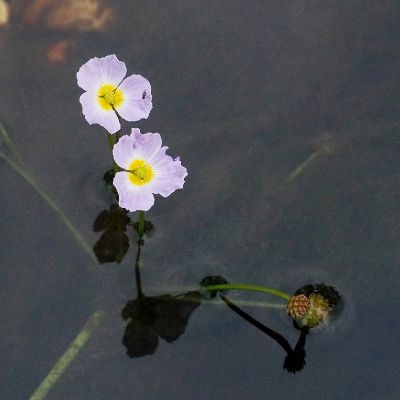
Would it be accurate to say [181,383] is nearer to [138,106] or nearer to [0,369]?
[0,369]

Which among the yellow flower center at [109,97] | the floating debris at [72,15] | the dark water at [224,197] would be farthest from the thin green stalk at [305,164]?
the floating debris at [72,15]

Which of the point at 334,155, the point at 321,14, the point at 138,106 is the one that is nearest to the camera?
the point at 138,106

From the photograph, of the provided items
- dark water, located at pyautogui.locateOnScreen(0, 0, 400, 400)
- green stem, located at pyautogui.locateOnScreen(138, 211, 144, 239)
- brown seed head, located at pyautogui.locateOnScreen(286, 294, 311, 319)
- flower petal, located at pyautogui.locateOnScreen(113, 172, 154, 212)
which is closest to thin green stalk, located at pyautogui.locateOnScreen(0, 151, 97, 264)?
dark water, located at pyautogui.locateOnScreen(0, 0, 400, 400)

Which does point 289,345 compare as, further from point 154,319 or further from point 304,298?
point 154,319

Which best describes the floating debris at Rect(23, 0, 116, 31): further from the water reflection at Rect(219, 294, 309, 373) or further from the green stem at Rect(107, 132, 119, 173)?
the water reflection at Rect(219, 294, 309, 373)

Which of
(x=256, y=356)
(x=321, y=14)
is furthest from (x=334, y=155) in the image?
(x=256, y=356)

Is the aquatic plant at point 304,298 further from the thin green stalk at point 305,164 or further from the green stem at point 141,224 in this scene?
the thin green stalk at point 305,164
